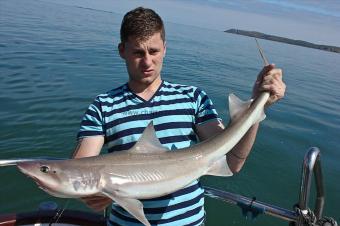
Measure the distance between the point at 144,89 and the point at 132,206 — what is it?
3.96ft

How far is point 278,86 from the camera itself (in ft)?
11.4

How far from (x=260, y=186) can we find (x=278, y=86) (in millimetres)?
6877

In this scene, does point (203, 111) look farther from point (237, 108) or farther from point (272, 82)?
point (272, 82)

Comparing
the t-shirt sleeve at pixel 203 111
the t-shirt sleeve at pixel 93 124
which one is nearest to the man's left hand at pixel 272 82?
the t-shirt sleeve at pixel 203 111

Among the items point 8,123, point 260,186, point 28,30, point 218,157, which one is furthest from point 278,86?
point 28,30

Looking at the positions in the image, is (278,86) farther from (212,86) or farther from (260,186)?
(212,86)

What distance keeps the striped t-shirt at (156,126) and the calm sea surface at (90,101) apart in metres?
4.56

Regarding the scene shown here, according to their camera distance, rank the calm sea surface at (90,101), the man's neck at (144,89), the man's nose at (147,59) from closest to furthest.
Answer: the man's nose at (147,59), the man's neck at (144,89), the calm sea surface at (90,101)

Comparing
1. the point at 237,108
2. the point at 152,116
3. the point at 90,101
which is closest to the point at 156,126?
the point at 152,116

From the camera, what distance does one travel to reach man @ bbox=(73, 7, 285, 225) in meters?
3.49

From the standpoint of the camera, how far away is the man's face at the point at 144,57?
11.7 ft

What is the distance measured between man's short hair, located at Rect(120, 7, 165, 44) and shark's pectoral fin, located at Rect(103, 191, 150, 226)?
4.82 ft

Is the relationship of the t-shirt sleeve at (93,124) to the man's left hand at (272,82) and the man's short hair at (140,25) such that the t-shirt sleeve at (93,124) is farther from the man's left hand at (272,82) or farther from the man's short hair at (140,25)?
the man's left hand at (272,82)

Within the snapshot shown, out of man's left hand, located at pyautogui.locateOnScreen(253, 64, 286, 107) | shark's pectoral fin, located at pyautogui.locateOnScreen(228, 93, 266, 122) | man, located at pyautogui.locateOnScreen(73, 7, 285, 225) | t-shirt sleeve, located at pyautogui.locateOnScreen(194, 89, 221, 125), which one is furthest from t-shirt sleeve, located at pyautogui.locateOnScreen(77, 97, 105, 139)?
man's left hand, located at pyautogui.locateOnScreen(253, 64, 286, 107)
